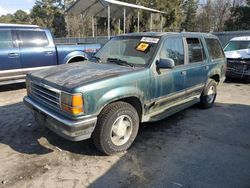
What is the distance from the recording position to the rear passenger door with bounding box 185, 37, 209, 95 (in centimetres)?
471

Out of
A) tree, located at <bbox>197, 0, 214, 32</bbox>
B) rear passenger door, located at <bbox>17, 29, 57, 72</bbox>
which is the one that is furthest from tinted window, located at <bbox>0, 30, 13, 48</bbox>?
tree, located at <bbox>197, 0, 214, 32</bbox>

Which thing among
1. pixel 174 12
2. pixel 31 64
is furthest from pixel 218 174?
pixel 174 12

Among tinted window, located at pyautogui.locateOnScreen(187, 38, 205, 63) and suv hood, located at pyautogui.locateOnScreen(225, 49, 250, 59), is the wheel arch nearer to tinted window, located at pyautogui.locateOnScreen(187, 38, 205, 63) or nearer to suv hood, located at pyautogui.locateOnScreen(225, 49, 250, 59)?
tinted window, located at pyautogui.locateOnScreen(187, 38, 205, 63)

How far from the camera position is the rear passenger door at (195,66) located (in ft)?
15.5

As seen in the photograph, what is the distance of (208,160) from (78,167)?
1909 millimetres

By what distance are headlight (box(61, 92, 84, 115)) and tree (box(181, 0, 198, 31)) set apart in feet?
124

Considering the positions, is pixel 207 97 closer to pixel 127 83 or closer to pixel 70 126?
pixel 127 83

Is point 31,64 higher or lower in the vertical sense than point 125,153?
higher

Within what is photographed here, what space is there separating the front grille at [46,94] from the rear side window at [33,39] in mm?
3976

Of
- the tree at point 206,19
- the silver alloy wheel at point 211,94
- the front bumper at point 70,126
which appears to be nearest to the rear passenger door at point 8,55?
the front bumper at point 70,126

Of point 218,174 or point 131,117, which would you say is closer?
point 218,174

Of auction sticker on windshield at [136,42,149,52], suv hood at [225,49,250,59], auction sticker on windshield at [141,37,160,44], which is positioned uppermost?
auction sticker on windshield at [141,37,160,44]

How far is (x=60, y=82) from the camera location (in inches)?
126

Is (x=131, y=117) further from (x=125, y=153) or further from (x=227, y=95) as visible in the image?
(x=227, y=95)
